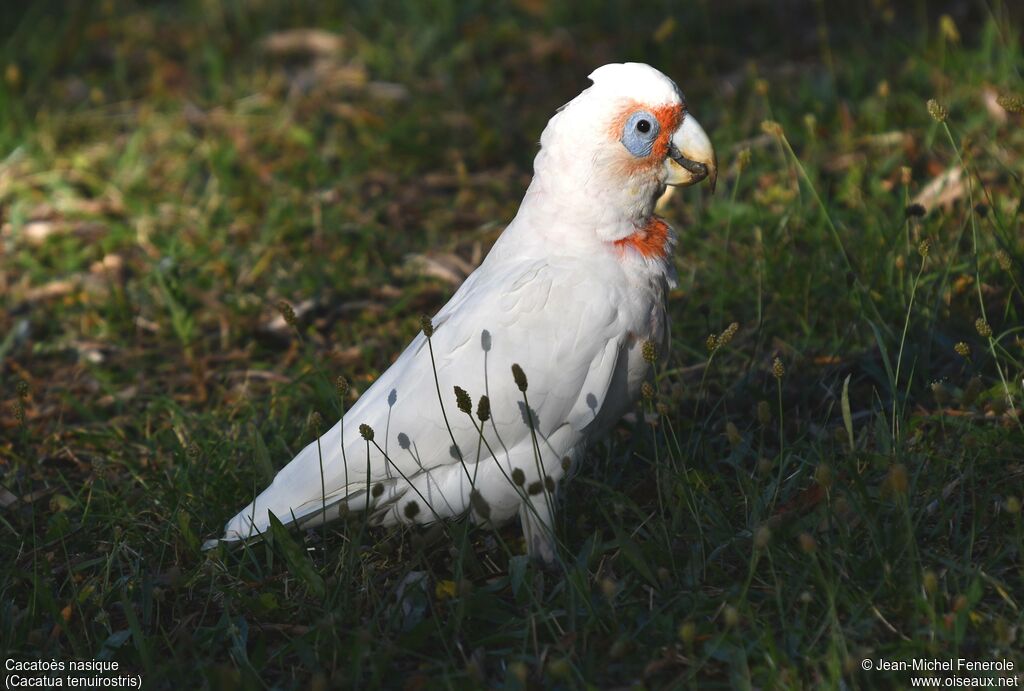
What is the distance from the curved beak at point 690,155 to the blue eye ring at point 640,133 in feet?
0.27

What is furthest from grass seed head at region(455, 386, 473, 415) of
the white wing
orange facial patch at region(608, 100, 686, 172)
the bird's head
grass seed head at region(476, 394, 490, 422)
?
orange facial patch at region(608, 100, 686, 172)

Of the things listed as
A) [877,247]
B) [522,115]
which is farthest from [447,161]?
[877,247]

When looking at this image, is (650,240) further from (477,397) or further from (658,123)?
(477,397)

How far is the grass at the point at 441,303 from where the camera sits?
237cm

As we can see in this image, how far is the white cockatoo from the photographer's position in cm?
266

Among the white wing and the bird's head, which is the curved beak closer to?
the bird's head

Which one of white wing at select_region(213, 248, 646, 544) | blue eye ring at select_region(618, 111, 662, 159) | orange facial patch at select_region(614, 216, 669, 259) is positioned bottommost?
white wing at select_region(213, 248, 646, 544)

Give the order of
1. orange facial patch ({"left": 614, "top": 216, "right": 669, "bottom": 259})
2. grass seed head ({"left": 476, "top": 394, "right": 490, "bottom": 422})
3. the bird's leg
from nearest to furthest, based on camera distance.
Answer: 1. grass seed head ({"left": 476, "top": 394, "right": 490, "bottom": 422})
2. the bird's leg
3. orange facial patch ({"left": 614, "top": 216, "right": 669, "bottom": 259})

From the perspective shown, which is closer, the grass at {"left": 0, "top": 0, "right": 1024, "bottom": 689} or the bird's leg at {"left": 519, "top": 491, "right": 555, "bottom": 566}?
the grass at {"left": 0, "top": 0, "right": 1024, "bottom": 689}

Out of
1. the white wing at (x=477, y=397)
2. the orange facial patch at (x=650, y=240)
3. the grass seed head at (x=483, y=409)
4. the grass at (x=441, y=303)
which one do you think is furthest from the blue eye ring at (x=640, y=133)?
the grass seed head at (x=483, y=409)

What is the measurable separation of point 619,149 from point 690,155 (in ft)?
0.66

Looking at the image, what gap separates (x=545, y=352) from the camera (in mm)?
2668

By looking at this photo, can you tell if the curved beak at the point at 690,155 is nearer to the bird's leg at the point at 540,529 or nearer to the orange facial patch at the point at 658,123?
the orange facial patch at the point at 658,123

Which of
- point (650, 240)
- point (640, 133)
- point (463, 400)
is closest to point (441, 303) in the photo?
point (650, 240)
